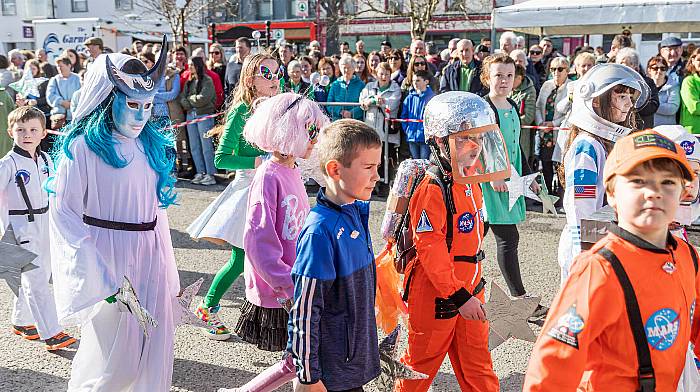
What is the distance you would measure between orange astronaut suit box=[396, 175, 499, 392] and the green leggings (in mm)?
1542

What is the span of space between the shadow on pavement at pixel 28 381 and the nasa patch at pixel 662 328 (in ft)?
11.0

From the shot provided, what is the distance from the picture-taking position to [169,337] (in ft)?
11.6

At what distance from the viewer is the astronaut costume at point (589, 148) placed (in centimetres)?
327

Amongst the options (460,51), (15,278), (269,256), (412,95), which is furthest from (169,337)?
(460,51)

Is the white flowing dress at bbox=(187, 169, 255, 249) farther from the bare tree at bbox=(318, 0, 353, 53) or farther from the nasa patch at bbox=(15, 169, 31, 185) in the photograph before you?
the bare tree at bbox=(318, 0, 353, 53)

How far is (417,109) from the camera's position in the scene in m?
9.38

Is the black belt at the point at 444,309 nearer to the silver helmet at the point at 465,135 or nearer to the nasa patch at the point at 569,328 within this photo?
the silver helmet at the point at 465,135

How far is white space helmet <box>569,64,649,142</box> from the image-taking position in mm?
3326

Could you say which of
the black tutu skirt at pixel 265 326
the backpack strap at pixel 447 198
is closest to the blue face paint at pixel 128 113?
the black tutu skirt at pixel 265 326

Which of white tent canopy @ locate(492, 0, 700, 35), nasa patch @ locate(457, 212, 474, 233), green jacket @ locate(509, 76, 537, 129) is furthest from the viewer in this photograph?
white tent canopy @ locate(492, 0, 700, 35)

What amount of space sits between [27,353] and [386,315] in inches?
103

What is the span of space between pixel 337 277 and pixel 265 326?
1022 mm

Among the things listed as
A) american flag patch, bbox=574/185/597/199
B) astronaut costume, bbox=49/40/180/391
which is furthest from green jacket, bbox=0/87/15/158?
american flag patch, bbox=574/185/597/199

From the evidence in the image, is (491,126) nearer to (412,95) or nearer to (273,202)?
(273,202)
